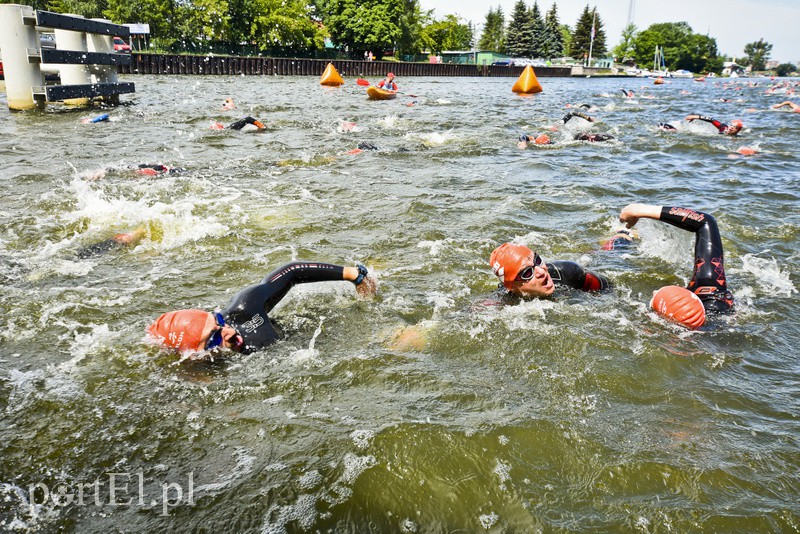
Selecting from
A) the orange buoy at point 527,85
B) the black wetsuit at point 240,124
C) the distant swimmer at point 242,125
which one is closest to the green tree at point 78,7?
the orange buoy at point 527,85

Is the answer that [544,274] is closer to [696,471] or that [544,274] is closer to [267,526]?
[696,471]

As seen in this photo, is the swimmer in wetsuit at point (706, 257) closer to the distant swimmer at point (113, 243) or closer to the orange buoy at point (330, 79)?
the distant swimmer at point (113, 243)

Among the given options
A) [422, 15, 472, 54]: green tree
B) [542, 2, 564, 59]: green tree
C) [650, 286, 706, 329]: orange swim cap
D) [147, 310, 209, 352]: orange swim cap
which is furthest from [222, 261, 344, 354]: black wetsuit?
[542, 2, 564, 59]: green tree

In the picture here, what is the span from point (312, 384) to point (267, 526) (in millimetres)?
1354

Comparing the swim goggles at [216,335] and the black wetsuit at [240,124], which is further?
the black wetsuit at [240,124]

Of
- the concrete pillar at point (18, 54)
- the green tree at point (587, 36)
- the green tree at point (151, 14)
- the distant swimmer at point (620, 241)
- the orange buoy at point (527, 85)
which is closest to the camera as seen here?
the distant swimmer at point (620, 241)

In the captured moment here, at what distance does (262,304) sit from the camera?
14.9ft

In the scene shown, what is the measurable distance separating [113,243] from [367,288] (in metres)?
3.68

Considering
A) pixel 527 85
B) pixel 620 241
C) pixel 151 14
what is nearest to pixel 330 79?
pixel 527 85

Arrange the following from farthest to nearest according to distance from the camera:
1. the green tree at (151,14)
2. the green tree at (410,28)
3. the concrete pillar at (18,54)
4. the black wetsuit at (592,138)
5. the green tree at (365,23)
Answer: the green tree at (410,28) < the green tree at (365,23) < the green tree at (151,14) < the concrete pillar at (18,54) < the black wetsuit at (592,138)

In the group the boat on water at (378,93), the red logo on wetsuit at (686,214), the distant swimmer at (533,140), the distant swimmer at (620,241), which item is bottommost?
the distant swimmer at (620,241)

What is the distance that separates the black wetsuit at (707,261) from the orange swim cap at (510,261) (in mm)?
1329

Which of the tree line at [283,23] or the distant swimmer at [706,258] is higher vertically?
the tree line at [283,23]

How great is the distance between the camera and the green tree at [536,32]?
3895 inches
